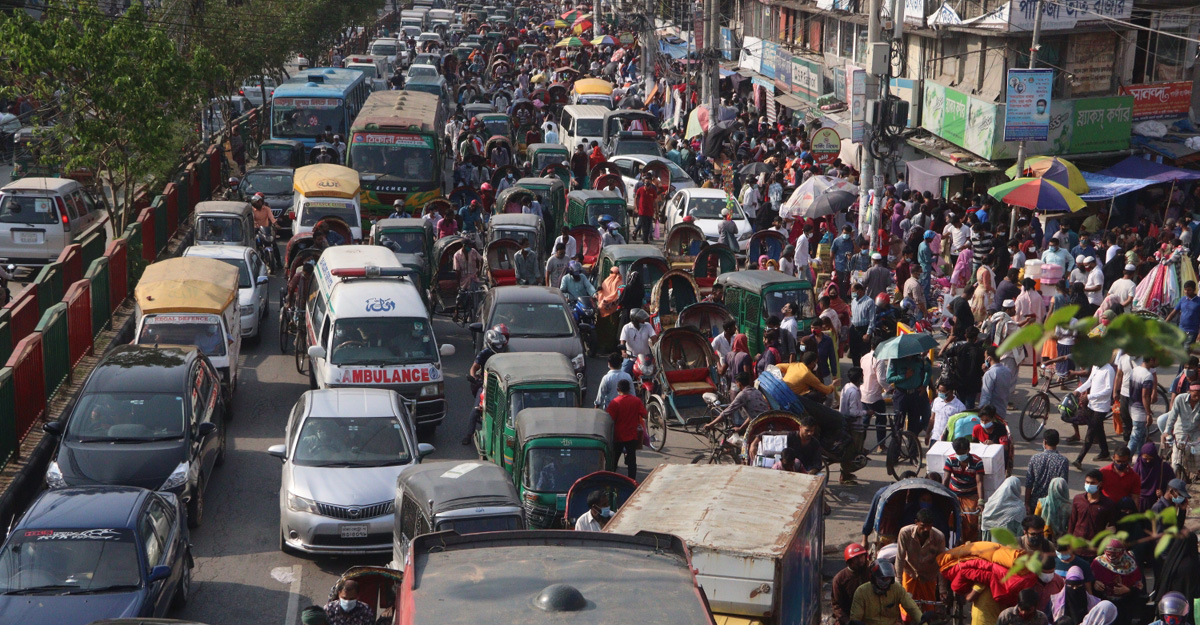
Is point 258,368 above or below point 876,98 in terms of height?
below

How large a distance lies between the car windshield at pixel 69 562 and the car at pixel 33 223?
46.5 feet

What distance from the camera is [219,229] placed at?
78.9ft

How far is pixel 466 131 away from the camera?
37188 millimetres

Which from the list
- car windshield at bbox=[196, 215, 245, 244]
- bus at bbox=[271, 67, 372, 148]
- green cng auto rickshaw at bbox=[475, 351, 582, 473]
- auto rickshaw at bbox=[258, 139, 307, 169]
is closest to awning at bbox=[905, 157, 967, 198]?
car windshield at bbox=[196, 215, 245, 244]

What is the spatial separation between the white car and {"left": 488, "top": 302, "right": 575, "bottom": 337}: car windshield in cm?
826

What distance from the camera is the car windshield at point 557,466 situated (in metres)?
13.2

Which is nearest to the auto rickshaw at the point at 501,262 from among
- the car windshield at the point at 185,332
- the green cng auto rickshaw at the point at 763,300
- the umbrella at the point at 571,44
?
the green cng auto rickshaw at the point at 763,300

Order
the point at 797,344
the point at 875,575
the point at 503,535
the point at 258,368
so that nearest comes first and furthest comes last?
the point at 503,535 < the point at 875,575 < the point at 797,344 < the point at 258,368

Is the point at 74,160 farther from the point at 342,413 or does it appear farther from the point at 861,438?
the point at 861,438

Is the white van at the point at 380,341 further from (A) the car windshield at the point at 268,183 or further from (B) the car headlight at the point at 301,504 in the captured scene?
(A) the car windshield at the point at 268,183

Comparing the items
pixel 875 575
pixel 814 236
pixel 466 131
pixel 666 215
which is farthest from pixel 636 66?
pixel 875 575

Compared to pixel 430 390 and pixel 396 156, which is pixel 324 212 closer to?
pixel 396 156

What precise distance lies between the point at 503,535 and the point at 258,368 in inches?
540

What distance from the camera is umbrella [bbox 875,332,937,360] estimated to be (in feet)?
48.6
